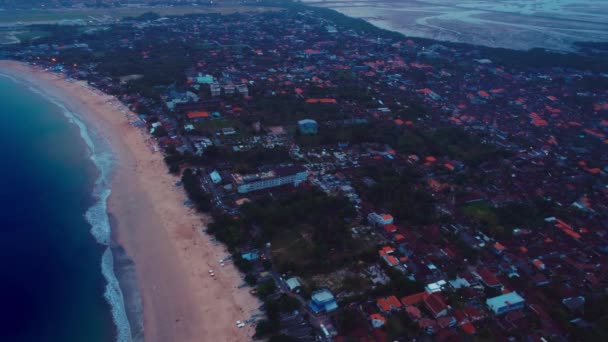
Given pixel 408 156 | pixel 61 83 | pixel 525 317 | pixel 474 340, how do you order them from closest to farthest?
pixel 474 340
pixel 525 317
pixel 408 156
pixel 61 83

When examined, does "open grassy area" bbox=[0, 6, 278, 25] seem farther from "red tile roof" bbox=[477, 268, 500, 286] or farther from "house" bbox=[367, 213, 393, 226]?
"red tile roof" bbox=[477, 268, 500, 286]

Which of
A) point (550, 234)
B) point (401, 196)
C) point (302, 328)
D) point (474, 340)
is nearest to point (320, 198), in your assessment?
point (401, 196)

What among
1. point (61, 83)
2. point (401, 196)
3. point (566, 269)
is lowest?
point (566, 269)

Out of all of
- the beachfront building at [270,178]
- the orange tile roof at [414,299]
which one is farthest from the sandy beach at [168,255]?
the orange tile roof at [414,299]

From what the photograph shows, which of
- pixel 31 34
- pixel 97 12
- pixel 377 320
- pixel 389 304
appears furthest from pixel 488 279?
pixel 97 12

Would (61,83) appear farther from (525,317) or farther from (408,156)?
(525,317)

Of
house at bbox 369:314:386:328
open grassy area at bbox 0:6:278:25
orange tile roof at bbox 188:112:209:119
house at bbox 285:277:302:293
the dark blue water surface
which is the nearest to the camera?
house at bbox 369:314:386:328

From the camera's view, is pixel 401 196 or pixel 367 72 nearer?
pixel 401 196

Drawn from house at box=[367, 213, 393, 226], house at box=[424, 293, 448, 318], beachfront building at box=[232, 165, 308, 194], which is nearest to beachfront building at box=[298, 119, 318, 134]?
beachfront building at box=[232, 165, 308, 194]
